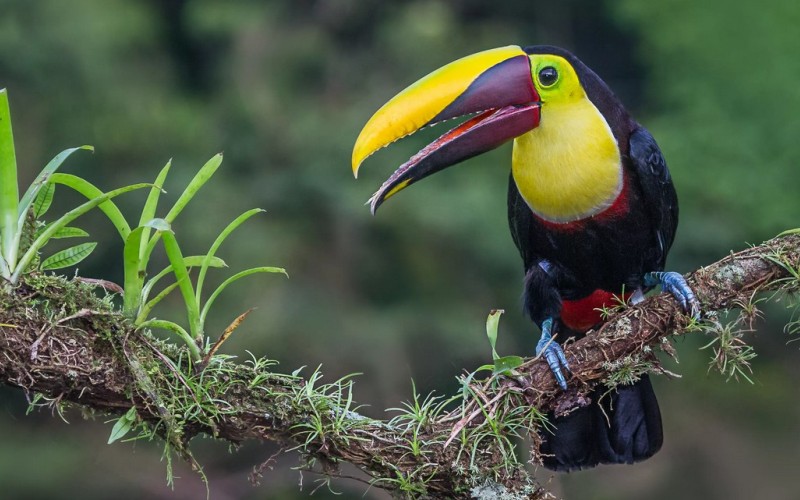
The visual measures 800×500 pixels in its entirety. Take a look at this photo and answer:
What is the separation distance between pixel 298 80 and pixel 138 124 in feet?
4.05

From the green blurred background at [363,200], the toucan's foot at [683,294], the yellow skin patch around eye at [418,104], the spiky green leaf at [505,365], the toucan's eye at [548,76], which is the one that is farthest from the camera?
the green blurred background at [363,200]

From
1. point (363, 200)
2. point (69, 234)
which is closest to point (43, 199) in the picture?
point (69, 234)

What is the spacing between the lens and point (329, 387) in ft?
6.01

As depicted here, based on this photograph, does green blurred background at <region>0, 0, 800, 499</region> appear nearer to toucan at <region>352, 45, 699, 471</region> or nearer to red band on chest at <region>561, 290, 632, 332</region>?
red band on chest at <region>561, 290, 632, 332</region>

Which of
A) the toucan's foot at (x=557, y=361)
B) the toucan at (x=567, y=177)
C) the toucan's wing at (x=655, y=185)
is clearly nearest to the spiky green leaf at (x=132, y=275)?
the toucan at (x=567, y=177)

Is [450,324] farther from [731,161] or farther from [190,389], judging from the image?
[190,389]

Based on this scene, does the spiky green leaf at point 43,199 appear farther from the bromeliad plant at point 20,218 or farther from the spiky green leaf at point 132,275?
the spiky green leaf at point 132,275

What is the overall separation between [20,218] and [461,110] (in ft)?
3.39

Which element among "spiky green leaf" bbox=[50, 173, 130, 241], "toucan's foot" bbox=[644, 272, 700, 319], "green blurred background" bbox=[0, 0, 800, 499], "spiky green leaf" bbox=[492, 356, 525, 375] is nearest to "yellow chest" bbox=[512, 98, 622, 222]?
"toucan's foot" bbox=[644, 272, 700, 319]

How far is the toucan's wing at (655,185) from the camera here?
2.53m

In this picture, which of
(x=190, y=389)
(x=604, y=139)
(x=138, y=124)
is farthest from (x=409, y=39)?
(x=190, y=389)

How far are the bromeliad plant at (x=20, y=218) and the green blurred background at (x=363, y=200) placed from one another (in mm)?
4405

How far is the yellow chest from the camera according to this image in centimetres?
246

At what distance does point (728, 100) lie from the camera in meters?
6.94
